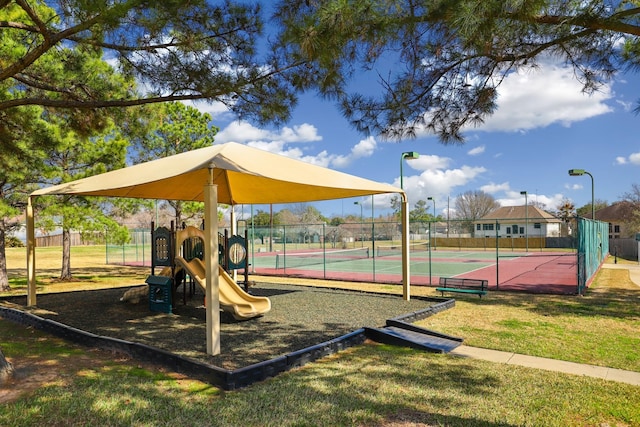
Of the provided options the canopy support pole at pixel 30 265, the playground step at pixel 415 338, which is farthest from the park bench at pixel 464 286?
the canopy support pole at pixel 30 265

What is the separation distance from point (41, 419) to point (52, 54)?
717 cm

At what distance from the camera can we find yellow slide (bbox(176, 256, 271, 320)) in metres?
7.73

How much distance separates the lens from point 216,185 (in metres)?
5.86

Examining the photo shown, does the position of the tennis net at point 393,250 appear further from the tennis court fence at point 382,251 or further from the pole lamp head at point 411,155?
the pole lamp head at point 411,155

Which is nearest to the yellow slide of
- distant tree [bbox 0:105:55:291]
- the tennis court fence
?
distant tree [bbox 0:105:55:291]

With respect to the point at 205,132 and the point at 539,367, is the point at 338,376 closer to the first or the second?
the point at 539,367

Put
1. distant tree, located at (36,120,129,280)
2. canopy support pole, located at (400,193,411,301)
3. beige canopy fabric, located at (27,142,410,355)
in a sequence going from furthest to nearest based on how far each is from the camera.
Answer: distant tree, located at (36,120,129,280) → canopy support pole, located at (400,193,411,301) → beige canopy fabric, located at (27,142,410,355)

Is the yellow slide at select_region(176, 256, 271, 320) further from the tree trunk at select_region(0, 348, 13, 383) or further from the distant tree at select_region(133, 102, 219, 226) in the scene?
the distant tree at select_region(133, 102, 219, 226)

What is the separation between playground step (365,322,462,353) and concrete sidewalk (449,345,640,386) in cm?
19

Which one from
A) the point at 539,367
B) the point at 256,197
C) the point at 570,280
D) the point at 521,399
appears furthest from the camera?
the point at 570,280

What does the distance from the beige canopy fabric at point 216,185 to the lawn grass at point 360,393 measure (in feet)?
4.53

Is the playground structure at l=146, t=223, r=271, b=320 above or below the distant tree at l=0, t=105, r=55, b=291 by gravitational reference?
below

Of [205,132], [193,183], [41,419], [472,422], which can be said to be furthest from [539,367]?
[205,132]

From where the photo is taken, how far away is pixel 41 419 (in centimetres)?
371
